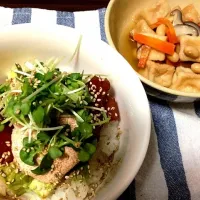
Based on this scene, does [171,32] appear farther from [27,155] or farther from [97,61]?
[27,155]

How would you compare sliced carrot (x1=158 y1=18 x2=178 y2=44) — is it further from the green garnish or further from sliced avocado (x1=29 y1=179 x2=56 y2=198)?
sliced avocado (x1=29 y1=179 x2=56 y2=198)

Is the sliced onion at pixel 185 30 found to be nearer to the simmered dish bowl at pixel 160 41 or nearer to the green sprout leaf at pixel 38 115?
the simmered dish bowl at pixel 160 41

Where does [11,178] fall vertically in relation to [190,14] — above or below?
below

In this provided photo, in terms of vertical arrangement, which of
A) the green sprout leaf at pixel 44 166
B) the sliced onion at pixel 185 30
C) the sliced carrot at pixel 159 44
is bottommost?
the green sprout leaf at pixel 44 166

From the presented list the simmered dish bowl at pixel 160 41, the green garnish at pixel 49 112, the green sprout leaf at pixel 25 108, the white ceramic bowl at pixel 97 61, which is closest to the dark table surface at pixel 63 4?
the simmered dish bowl at pixel 160 41

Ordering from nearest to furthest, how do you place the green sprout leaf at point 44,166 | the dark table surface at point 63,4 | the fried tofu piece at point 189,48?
1. the green sprout leaf at point 44,166
2. the fried tofu piece at point 189,48
3. the dark table surface at point 63,4

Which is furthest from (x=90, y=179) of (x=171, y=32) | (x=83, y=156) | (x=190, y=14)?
(x=190, y=14)

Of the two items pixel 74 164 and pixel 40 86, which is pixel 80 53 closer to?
pixel 40 86
